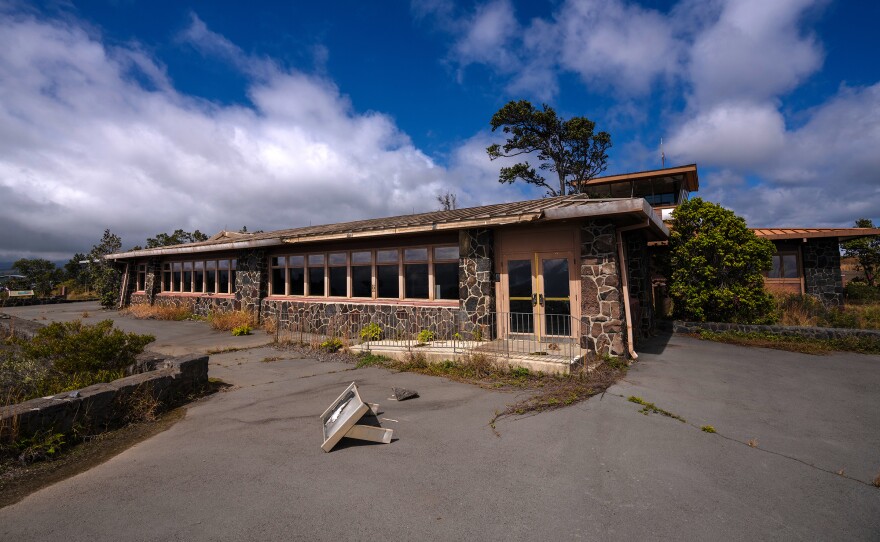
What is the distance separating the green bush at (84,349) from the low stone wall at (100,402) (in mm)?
614

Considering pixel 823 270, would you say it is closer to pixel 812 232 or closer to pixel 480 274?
pixel 812 232

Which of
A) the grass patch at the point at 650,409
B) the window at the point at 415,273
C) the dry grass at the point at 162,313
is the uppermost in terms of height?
the window at the point at 415,273

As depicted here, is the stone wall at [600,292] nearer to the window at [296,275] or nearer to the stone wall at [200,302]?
the window at [296,275]

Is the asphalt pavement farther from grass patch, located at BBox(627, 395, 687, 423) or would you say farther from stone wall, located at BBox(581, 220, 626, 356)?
stone wall, located at BBox(581, 220, 626, 356)

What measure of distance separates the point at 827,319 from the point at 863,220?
16.3 metres

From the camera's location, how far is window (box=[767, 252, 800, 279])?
14.4 meters

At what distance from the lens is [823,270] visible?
13859 millimetres

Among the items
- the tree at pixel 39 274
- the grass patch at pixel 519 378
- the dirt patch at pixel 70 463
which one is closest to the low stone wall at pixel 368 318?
the grass patch at pixel 519 378

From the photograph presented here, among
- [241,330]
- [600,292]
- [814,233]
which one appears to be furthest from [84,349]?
[814,233]

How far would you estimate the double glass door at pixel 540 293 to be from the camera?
29.0ft

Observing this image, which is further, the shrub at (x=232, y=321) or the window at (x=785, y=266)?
the window at (x=785, y=266)

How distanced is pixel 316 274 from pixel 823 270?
17704 mm

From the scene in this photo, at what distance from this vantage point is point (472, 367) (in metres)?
7.41

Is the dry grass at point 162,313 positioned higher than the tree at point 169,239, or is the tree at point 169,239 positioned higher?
the tree at point 169,239
